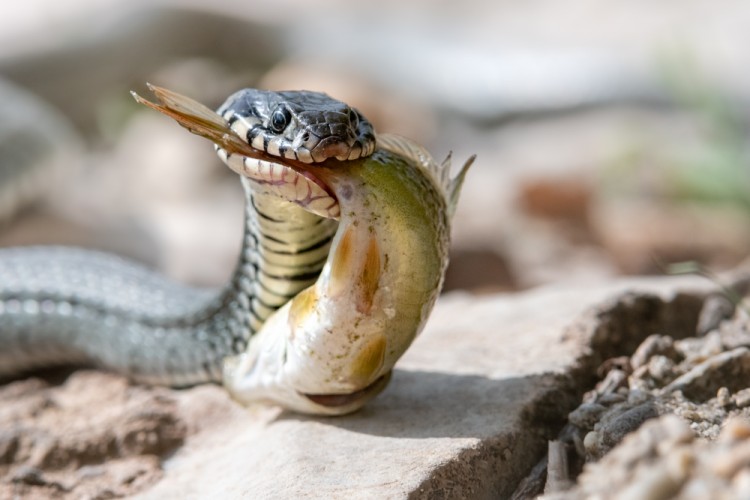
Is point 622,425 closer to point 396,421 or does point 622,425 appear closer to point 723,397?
point 723,397

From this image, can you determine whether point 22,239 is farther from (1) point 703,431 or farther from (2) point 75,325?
(1) point 703,431

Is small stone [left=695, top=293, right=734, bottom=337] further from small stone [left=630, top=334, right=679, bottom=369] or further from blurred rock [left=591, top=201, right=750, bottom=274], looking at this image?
blurred rock [left=591, top=201, right=750, bottom=274]

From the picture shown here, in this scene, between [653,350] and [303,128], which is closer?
[303,128]

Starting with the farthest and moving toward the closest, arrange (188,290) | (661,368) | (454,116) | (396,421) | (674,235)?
1. (454,116)
2. (674,235)
3. (188,290)
4. (661,368)
5. (396,421)

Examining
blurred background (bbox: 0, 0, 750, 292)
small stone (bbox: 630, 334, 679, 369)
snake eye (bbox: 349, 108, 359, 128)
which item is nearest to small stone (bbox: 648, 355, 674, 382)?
small stone (bbox: 630, 334, 679, 369)

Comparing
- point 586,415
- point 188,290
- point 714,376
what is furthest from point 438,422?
point 188,290

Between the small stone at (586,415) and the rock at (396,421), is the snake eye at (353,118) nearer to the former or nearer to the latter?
the rock at (396,421)

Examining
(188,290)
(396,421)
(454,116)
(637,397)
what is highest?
(454,116)
